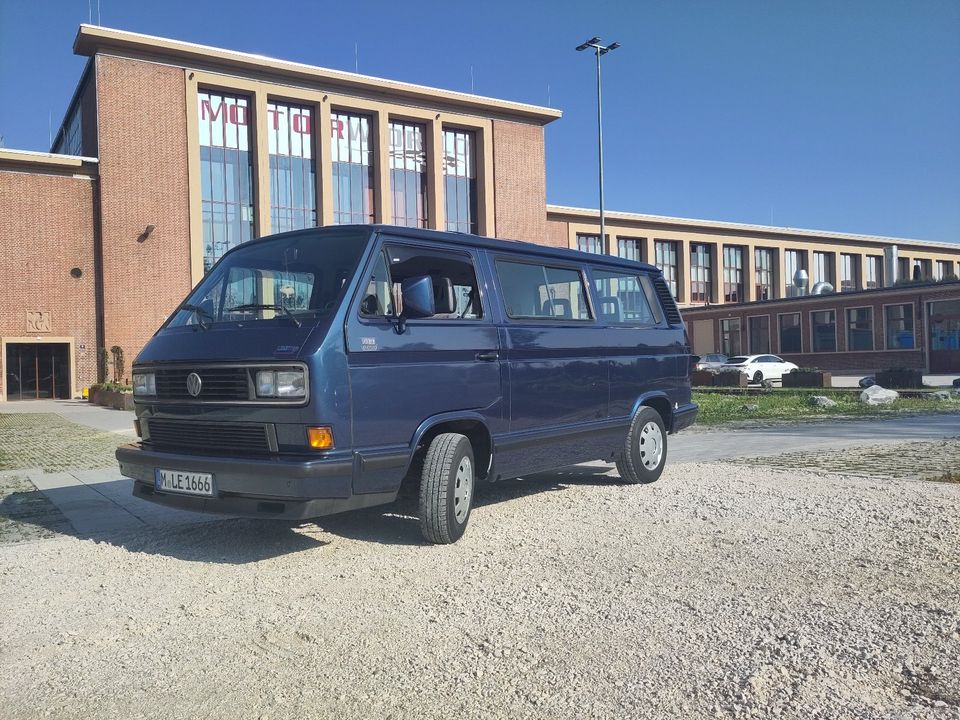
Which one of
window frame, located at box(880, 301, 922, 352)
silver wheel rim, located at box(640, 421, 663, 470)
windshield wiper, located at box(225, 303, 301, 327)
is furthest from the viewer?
window frame, located at box(880, 301, 922, 352)

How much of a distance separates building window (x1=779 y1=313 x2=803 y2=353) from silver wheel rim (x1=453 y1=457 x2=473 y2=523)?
154ft

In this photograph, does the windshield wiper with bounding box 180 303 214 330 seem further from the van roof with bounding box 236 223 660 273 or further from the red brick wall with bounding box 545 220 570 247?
the red brick wall with bounding box 545 220 570 247

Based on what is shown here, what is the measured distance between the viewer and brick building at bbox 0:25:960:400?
36.3m

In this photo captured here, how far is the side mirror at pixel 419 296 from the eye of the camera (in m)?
5.07

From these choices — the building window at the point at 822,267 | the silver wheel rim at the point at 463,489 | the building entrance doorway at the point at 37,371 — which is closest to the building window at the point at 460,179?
the building entrance doorway at the point at 37,371

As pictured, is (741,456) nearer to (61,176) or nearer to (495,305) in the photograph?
(495,305)

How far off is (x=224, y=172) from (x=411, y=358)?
129ft

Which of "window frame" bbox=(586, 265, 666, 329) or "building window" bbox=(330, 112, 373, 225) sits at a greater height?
"building window" bbox=(330, 112, 373, 225)

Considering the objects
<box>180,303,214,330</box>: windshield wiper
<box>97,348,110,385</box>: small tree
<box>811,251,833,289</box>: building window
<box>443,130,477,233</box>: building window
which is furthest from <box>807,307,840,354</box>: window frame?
<box>180,303,214,330</box>: windshield wiper

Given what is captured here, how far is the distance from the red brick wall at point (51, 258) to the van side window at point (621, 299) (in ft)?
116

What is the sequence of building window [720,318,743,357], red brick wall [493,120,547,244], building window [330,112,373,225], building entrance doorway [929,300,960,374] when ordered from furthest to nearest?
building window [720,318,743,357]
red brick wall [493,120,547,244]
building window [330,112,373,225]
building entrance doorway [929,300,960,374]

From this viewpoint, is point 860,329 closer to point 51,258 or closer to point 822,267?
point 822,267

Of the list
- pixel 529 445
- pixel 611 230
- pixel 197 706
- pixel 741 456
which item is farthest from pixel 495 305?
pixel 611 230

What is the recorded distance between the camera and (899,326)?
4222 cm
